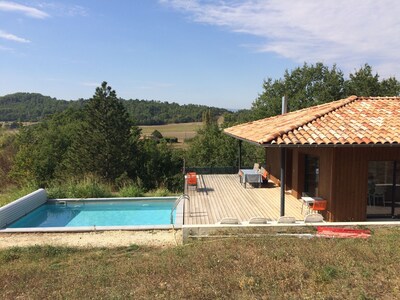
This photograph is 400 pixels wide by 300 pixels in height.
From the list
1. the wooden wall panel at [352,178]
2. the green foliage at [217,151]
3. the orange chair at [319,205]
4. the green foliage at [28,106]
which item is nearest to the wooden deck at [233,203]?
the orange chair at [319,205]

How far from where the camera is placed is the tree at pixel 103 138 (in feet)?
115

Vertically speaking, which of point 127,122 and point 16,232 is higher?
point 127,122

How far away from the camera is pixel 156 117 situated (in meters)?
93.8

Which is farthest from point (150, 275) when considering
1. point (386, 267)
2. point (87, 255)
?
point (386, 267)

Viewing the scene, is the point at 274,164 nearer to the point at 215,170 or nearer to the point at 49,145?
the point at 215,170

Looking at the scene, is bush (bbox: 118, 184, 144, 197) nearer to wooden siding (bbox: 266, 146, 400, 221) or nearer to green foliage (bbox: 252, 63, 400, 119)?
wooden siding (bbox: 266, 146, 400, 221)

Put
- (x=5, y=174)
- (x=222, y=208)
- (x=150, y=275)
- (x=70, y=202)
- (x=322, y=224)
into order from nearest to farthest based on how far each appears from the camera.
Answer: (x=150, y=275) → (x=322, y=224) → (x=222, y=208) → (x=70, y=202) → (x=5, y=174)

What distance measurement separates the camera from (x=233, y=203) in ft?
41.2

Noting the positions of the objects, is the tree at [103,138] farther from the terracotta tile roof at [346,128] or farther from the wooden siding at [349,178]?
the wooden siding at [349,178]

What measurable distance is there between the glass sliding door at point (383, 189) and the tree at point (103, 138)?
94.0 feet

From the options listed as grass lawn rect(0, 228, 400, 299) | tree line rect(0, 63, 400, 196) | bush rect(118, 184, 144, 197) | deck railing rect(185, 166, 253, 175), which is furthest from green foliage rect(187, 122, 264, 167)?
grass lawn rect(0, 228, 400, 299)

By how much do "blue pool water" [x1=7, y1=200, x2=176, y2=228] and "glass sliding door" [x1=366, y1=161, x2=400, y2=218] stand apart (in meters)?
7.00

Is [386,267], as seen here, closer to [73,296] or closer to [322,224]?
[322,224]

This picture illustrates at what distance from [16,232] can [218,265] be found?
22.8 ft
